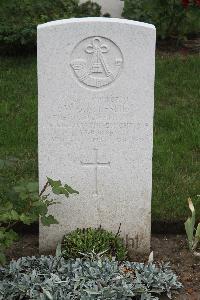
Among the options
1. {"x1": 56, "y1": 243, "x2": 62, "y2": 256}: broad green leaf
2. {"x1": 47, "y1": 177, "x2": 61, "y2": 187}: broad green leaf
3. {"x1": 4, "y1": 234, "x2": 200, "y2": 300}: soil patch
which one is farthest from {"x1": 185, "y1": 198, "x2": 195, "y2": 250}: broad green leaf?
{"x1": 47, "y1": 177, "x2": 61, "y2": 187}: broad green leaf

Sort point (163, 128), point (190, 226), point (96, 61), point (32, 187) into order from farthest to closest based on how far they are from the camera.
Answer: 1. point (163, 128)
2. point (190, 226)
3. point (96, 61)
4. point (32, 187)

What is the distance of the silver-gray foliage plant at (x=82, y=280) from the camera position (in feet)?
13.2

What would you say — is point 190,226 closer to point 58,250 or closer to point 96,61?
point 58,250

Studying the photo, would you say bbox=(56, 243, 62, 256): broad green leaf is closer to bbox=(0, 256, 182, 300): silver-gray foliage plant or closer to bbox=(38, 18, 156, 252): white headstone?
bbox=(0, 256, 182, 300): silver-gray foliage plant

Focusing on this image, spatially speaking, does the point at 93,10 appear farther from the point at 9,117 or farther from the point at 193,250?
the point at 193,250

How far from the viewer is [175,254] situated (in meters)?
4.73

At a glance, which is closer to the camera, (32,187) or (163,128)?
(32,187)

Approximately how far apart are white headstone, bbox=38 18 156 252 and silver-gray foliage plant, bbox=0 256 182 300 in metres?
0.33

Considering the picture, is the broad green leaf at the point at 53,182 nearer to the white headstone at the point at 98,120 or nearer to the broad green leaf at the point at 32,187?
the broad green leaf at the point at 32,187

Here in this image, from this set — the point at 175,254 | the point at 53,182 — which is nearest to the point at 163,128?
the point at 175,254

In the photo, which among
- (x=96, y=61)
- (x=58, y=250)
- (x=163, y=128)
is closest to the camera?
(x=96, y=61)

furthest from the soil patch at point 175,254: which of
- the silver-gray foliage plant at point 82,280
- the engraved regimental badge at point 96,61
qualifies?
the engraved regimental badge at point 96,61

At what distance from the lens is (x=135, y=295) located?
13.5ft

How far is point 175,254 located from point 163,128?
2086mm
